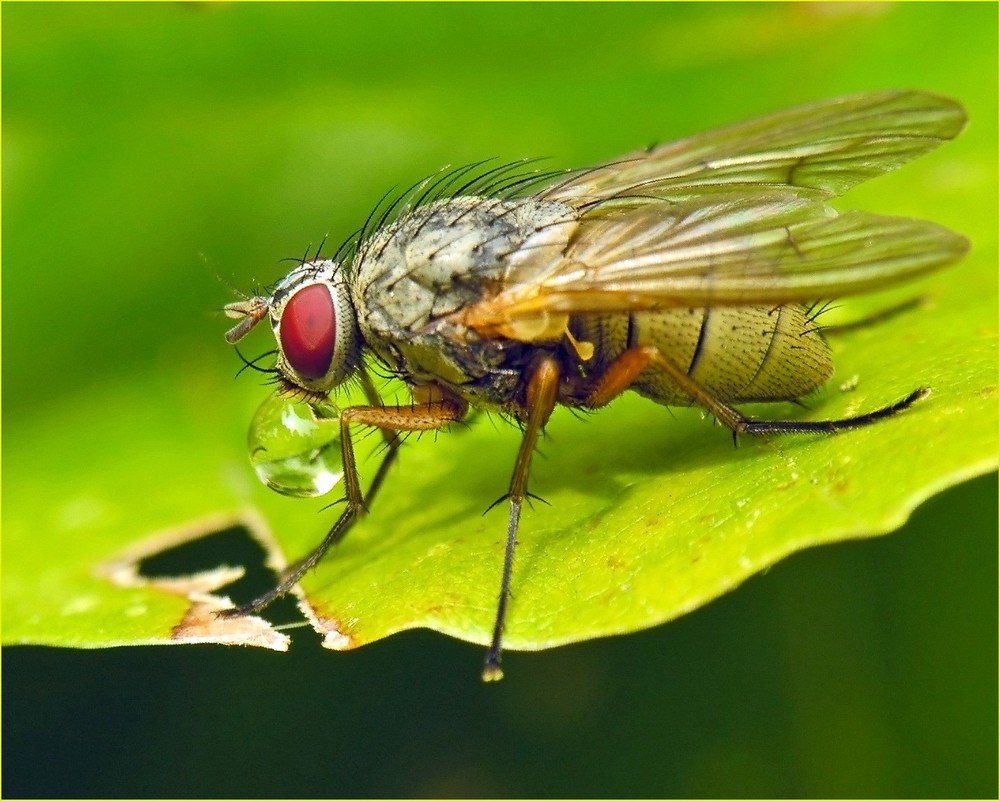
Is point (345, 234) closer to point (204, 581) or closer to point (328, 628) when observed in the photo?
point (204, 581)

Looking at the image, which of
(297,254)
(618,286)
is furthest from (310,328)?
(297,254)

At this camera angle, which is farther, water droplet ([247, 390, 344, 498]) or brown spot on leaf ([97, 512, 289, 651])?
water droplet ([247, 390, 344, 498])

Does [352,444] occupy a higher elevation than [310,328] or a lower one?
lower

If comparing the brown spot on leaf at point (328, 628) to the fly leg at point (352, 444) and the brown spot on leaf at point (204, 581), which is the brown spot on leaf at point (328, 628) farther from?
the fly leg at point (352, 444)

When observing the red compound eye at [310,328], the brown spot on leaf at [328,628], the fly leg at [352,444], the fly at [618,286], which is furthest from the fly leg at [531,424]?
the red compound eye at [310,328]

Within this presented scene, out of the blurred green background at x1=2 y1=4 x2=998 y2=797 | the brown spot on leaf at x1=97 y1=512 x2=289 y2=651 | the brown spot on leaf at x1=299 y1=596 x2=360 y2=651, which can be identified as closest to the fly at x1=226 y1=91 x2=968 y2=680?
the brown spot on leaf at x1=97 y1=512 x2=289 y2=651

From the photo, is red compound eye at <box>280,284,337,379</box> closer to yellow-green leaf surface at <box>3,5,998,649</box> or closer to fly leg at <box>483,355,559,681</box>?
yellow-green leaf surface at <box>3,5,998,649</box>

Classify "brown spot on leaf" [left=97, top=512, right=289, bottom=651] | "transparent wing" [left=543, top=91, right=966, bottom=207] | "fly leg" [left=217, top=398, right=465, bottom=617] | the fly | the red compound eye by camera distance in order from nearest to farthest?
the fly, "brown spot on leaf" [left=97, top=512, right=289, bottom=651], "fly leg" [left=217, top=398, right=465, bottom=617], the red compound eye, "transparent wing" [left=543, top=91, right=966, bottom=207]
